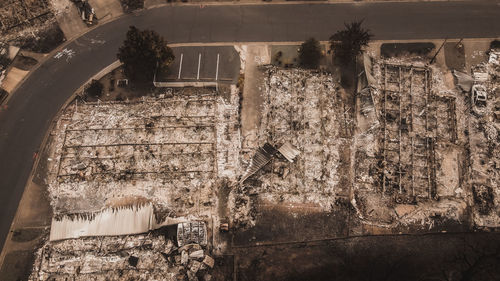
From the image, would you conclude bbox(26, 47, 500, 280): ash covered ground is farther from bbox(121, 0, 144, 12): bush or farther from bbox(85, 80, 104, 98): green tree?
bbox(121, 0, 144, 12): bush

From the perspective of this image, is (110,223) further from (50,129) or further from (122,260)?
(50,129)

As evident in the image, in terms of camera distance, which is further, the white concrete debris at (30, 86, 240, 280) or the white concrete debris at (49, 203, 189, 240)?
the white concrete debris at (49, 203, 189, 240)

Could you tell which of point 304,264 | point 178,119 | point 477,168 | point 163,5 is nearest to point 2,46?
point 163,5

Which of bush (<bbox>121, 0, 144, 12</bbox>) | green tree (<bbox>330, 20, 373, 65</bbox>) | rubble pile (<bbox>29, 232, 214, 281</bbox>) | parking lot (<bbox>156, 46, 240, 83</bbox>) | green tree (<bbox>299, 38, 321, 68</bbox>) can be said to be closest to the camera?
rubble pile (<bbox>29, 232, 214, 281</bbox>)

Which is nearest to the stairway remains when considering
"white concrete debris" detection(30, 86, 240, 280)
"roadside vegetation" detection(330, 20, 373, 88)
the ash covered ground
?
the ash covered ground

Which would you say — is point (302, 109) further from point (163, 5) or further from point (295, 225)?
point (163, 5)

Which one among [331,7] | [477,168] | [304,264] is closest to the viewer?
[304,264]

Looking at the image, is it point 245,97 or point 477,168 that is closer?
point 477,168

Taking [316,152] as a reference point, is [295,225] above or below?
below

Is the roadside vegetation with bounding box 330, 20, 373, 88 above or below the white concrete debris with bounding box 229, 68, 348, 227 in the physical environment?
above
